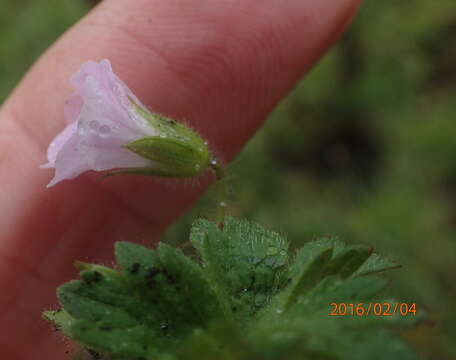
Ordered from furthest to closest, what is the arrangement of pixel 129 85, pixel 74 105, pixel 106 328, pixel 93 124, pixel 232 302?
pixel 129 85, pixel 74 105, pixel 93 124, pixel 232 302, pixel 106 328

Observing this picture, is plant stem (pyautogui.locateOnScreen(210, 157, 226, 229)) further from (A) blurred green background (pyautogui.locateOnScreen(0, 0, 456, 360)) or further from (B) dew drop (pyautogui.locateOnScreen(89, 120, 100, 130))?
(A) blurred green background (pyautogui.locateOnScreen(0, 0, 456, 360))

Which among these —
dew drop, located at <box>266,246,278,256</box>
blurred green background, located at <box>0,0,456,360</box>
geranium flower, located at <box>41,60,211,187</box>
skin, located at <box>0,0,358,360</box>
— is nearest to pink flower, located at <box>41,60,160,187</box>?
geranium flower, located at <box>41,60,211,187</box>

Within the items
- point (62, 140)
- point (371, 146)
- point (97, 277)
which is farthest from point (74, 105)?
point (371, 146)

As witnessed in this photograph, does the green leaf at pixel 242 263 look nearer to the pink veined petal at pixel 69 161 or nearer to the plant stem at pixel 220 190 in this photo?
the plant stem at pixel 220 190

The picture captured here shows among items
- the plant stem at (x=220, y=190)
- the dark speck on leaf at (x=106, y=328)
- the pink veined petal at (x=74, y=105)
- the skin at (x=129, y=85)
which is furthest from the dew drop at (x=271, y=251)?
the skin at (x=129, y=85)

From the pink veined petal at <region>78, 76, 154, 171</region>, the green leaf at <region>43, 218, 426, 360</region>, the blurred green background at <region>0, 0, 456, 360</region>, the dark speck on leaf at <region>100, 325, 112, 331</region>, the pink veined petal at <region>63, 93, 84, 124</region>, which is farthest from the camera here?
the blurred green background at <region>0, 0, 456, 360</region>

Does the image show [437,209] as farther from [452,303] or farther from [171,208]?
[171,208]

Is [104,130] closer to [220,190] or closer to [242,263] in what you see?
[220,190]
